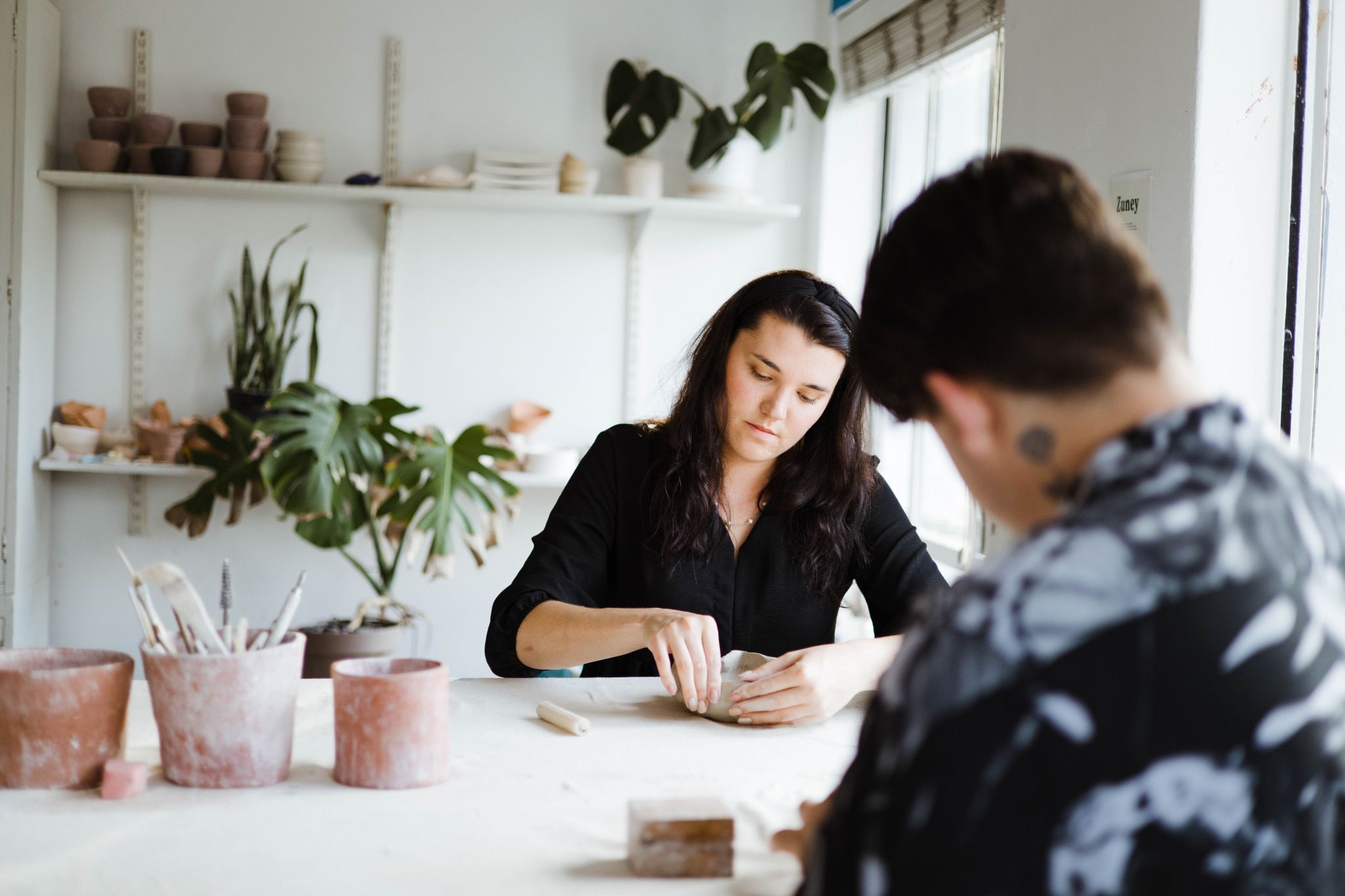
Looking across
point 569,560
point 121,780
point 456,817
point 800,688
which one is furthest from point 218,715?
point 569,560

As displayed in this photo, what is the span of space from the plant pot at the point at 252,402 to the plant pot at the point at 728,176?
4.62ft

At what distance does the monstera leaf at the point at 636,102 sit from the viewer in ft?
11.2

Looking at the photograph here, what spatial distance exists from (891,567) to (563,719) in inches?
28.4

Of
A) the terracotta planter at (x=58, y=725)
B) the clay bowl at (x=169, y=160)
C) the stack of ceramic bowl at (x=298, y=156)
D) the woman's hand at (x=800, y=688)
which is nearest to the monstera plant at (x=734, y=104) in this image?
the stack of ceramic bowl at (x=298, y=156)

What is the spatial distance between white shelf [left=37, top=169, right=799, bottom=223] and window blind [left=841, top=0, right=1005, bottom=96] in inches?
17.9

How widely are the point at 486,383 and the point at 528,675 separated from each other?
2059 mm

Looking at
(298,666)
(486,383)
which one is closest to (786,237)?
(486,383)

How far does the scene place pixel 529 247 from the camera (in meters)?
3.68

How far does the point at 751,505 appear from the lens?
1928 mm

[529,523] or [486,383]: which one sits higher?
[486,383]

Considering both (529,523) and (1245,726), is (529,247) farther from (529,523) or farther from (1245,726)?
(1245,726)

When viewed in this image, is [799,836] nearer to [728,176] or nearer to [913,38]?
[913,38]

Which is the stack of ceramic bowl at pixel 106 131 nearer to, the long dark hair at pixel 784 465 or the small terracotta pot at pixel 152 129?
the small terracotta pot at pixel 152 129

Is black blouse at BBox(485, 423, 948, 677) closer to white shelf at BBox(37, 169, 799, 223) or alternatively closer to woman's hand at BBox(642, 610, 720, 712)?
woman's hand at BBox(642, 610, 720, 712)
